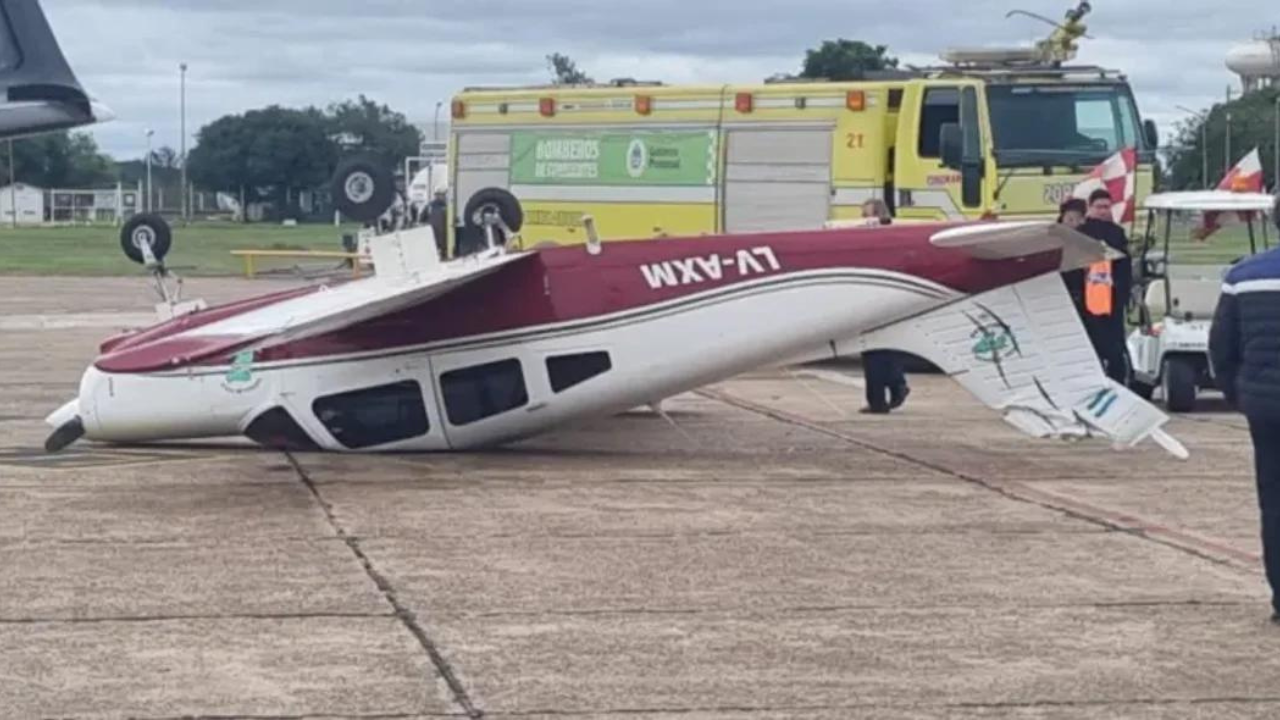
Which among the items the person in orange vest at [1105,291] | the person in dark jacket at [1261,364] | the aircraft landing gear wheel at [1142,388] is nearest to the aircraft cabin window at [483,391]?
the person in orange vest at [1105,291]

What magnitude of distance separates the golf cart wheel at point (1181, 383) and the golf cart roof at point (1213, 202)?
126 centimetres

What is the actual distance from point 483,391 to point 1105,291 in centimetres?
518

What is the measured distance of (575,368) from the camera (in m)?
15.9

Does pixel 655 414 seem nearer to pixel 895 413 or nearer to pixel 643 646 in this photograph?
pixel 895 413

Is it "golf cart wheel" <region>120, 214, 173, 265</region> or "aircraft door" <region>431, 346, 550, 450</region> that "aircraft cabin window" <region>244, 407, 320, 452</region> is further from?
"golf cart wheel" <region>120, 214, 173, 265</region>

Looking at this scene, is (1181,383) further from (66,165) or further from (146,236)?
(66,165)

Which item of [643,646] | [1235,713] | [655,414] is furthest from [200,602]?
[655,414]

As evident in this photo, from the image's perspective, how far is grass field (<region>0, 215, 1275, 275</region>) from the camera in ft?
165

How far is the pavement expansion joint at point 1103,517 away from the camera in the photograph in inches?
462

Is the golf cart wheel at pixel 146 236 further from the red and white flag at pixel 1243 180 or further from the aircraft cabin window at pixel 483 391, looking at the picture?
the red and white flag at pixel 1243 180

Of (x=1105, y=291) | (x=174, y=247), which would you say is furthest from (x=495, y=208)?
(x=174, y=247)

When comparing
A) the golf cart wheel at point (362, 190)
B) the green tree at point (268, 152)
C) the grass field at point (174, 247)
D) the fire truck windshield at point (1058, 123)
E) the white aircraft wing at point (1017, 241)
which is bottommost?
the grass field at point (174, 247)

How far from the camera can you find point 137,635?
953cm

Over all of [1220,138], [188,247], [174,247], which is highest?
[1220,138]
